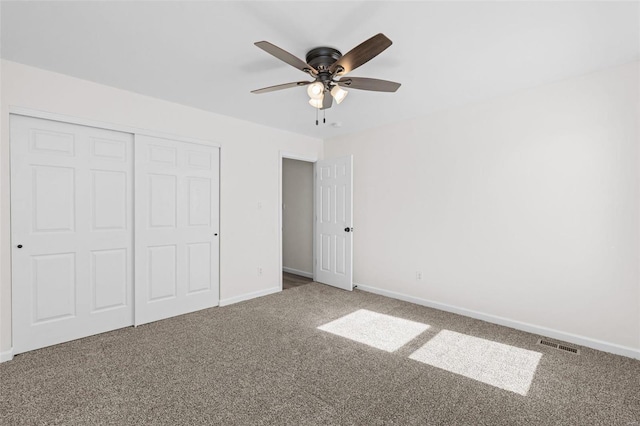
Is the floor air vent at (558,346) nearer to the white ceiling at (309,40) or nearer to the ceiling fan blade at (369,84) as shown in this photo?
the white ceiling at (309,40)

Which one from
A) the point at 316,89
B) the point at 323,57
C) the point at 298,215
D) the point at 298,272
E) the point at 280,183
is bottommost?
the point at 298,272

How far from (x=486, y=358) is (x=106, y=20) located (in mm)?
3776

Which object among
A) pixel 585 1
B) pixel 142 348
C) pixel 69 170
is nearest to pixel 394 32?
pixel 585 1

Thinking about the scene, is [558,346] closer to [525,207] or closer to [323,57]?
[525,207]

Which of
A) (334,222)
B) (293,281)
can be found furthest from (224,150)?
(293,281)

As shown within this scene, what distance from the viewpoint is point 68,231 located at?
292 cm

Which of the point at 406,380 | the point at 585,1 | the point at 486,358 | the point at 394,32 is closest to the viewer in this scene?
the point at 585,1

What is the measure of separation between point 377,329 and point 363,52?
258 cm

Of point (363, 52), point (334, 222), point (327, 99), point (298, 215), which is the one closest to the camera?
point (363, 52)

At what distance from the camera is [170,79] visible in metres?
2.93

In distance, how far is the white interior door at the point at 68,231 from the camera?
8.80 feet

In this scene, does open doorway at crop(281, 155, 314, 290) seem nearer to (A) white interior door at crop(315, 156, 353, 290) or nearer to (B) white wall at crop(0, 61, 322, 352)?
(A) white interior door at crop(315, 156, 353, 290)

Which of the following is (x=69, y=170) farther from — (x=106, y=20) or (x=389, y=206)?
(x=389, y=206)

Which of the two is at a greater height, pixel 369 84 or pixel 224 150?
pixel 369 84
